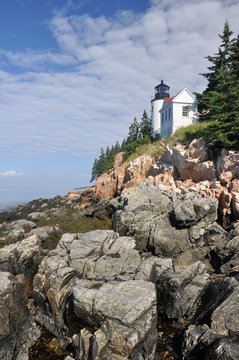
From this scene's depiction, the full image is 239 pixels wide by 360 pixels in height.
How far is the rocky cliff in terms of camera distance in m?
10.2

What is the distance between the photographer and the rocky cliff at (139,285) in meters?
10.2

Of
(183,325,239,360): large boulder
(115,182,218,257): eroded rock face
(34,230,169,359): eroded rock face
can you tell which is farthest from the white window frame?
(183,325,239,360): large boulder

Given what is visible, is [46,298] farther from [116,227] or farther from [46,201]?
[46,201]

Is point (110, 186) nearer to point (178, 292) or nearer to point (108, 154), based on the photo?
point (178, 292)

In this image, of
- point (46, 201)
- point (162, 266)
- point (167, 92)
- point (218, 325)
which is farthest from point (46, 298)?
point (167, 92)

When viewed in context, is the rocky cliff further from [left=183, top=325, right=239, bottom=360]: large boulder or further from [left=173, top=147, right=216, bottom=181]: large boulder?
[left=173, top=147, right=216, bottom=181]: large boulder

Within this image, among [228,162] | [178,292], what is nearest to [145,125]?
[228,162]

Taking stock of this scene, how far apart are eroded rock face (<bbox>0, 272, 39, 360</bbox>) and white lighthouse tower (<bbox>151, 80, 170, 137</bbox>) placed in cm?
4566

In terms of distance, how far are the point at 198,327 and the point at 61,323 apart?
26.6 ft

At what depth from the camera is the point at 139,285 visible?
11859mm

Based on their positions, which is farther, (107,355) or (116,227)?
(116,227)

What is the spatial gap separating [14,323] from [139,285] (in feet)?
25.3

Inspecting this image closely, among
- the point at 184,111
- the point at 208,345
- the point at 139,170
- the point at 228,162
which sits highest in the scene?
the point at 184,111

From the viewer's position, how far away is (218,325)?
10180mm
